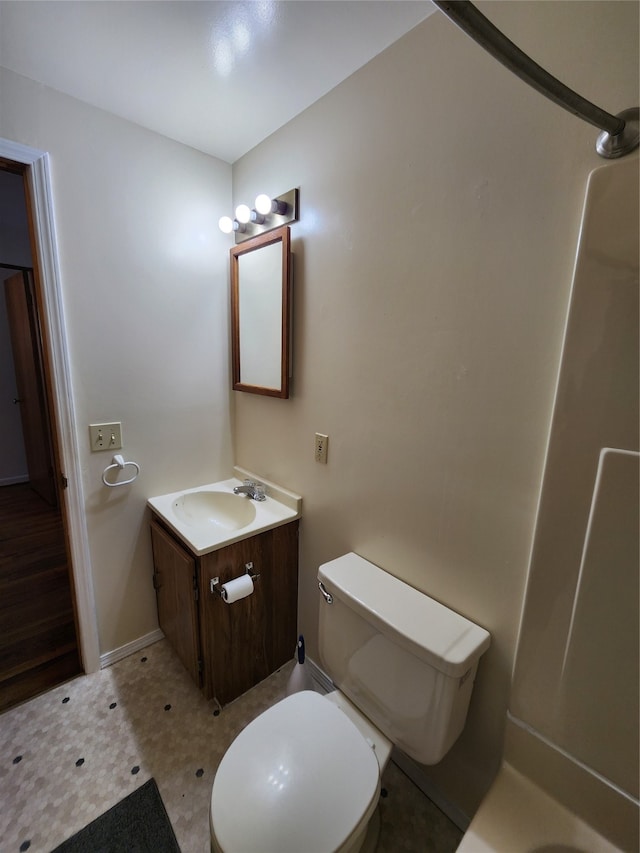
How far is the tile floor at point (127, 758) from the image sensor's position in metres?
1.08

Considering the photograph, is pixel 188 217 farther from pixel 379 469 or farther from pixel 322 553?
pixel 322 553

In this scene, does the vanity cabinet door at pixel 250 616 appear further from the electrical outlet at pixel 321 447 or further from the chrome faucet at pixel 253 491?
the electrical outlet at pixel 321 447

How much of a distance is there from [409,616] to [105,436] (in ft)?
4.55

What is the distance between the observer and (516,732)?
2.67 feet

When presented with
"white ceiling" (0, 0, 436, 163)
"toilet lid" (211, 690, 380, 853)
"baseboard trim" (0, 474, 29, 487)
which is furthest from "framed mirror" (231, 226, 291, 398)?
"baseboard trim" (0, 474, 29, 487)

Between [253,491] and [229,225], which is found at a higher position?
[229,225]

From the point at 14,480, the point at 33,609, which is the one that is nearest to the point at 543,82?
the point at 33,609

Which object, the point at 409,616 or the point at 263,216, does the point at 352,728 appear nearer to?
the point at 409,616

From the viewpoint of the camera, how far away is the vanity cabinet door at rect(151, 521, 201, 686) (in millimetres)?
1370

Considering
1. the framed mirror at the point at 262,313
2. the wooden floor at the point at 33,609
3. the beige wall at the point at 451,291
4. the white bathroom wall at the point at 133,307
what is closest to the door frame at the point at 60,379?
the white bathroom wall at the point at 133,307

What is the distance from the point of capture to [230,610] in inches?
55.0

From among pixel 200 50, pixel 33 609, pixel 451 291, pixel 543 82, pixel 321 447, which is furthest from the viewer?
pixel 33 609

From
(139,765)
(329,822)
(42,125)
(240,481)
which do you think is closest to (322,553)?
(240,481)

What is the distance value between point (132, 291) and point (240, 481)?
1040mm
